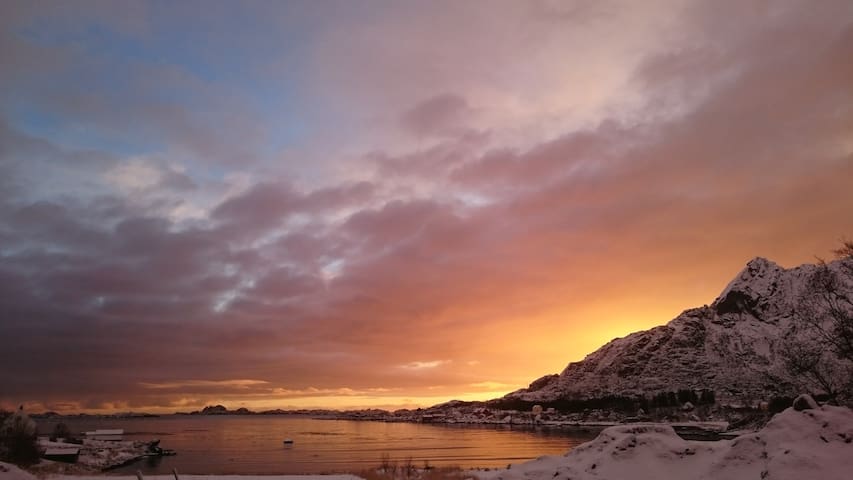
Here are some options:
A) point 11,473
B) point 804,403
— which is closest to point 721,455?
point 804,403

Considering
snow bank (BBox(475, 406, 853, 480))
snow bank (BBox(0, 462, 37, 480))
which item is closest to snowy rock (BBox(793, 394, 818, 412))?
snow bank (BBox(475, 406, 853, 480))

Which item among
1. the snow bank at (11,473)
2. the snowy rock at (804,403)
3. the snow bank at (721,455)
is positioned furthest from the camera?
the snowy rock at (804,403)

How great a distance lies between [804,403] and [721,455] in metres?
4.37

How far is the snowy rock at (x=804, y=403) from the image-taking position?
24.1 meters

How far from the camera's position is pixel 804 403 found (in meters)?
24.5

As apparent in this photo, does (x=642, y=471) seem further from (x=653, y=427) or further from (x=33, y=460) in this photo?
(x=33, y=460)

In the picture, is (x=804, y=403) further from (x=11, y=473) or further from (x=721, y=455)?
(x=11, y=473)

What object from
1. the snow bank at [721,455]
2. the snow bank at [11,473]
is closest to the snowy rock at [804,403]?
the snow bank at [721,455]

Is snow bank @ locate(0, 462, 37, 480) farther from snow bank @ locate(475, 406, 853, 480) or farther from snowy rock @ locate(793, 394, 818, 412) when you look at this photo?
snowy rock @ locate(793, 394, 818, 412)

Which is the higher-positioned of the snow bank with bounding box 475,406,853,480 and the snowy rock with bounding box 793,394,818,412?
the snowy rock with bounding box 793,394,818,412

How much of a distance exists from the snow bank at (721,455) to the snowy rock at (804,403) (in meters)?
0.99

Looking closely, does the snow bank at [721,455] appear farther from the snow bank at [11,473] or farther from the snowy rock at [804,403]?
the snow bank at [11,473]

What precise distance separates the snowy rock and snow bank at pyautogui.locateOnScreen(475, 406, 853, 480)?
992 millimetres

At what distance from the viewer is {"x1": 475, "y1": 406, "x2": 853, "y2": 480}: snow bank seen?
64.4 ft
